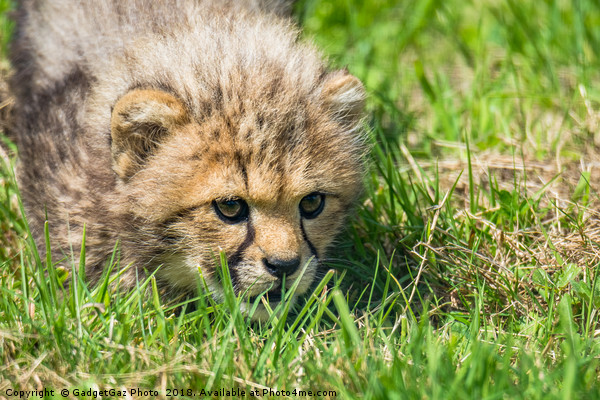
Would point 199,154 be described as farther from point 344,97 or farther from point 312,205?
point 344,97

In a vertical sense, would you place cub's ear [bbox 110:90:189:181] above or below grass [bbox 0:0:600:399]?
above

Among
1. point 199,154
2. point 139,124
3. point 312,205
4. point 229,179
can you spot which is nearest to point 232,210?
point 229,179

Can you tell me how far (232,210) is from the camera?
3.56 metres

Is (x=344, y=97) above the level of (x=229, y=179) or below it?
above

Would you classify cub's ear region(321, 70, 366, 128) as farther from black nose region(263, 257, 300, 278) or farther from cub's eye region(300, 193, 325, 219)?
black nose region(263, 257, 300, 278)

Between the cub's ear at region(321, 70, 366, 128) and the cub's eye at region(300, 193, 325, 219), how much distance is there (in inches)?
20.4

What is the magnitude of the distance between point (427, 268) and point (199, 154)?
5.10 ft

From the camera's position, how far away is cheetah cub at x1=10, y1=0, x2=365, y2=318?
11.6 ft

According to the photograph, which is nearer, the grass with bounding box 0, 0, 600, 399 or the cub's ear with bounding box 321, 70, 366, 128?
the grass with bounding box 0, 0, 600, 399

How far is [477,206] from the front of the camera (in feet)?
15.1

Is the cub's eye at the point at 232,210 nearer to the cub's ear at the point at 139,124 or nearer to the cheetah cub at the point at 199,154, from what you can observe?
A: the cheetah cub at the point at 199,154

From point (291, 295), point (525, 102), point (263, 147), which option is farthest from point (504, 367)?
point (525, 102)

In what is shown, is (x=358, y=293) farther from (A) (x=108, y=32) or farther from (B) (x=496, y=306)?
(A) (x=108, y=32)

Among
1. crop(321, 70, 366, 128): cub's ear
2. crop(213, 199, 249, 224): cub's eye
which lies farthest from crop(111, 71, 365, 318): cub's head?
crop(321, 70, 366, 128): cub's ear
